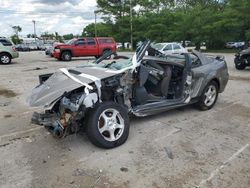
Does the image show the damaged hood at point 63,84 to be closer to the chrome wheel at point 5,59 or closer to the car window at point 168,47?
the chrome wheel at point 5,59

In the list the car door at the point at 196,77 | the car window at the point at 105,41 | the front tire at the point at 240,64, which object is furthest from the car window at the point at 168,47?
the car door at the point at 196,77

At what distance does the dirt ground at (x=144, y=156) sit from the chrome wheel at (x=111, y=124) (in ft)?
0.74

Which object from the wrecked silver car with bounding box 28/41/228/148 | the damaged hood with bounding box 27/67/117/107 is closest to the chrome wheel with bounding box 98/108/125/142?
the wrecked silver car with bounding box 28/41/228/148

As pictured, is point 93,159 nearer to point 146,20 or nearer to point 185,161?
point 185,161

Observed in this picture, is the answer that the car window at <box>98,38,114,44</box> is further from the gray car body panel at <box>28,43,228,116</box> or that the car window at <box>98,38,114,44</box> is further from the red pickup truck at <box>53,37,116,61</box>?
the gray car body panel at <box>28,43,228,116</box>

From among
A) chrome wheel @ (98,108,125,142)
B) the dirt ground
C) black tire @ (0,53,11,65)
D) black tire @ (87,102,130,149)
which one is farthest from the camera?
black tire @ (0,53,11,65)

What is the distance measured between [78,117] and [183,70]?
252 centimetres

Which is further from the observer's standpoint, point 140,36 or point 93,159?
point 140,36

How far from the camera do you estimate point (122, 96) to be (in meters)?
4.64

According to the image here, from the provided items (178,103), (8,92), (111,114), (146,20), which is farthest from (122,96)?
(146,20)

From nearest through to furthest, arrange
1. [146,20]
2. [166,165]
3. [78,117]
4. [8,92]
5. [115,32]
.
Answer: [166,165]
[78,117]
[8,92]
[146,20]
[115,32]

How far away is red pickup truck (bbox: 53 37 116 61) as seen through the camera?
20.8 metres

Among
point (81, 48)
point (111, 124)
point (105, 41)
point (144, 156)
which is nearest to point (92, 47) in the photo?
point (81, 48)

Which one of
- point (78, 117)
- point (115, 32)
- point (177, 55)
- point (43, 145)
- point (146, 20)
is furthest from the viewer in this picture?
point (115, 32)
